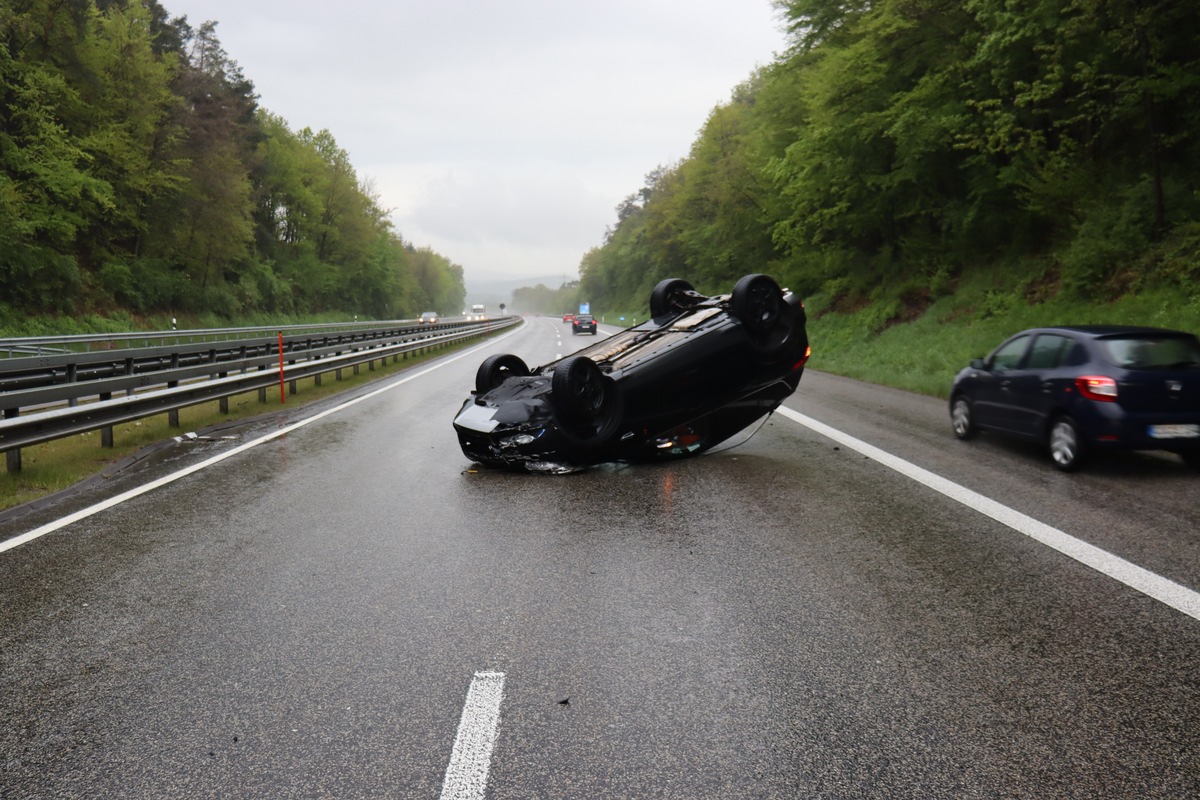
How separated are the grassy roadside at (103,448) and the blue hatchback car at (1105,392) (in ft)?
31.5

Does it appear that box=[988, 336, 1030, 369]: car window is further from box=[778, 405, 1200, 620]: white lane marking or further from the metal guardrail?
the metal guardrail

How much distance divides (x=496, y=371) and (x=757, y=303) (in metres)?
2.99

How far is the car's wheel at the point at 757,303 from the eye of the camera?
908 cm

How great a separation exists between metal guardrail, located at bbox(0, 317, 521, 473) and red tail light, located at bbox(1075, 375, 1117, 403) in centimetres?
992

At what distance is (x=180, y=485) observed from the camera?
26.3ft

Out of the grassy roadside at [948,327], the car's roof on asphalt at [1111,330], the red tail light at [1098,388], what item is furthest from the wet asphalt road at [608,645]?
the grassy roadside at [948,327]

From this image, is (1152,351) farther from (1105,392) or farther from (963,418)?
(963,418)

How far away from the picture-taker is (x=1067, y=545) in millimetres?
5672

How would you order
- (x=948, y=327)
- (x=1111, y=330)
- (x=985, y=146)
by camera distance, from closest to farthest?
(x=1111, y=330) < (x=985, y=146) < (x=948, y=327)

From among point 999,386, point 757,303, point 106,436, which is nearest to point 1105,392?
point 999,386

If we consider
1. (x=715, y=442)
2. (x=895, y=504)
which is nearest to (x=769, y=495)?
(x=895, y=504)

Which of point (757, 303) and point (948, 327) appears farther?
point (948, 327)

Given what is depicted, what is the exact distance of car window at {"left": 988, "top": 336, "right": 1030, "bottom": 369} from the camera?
9.44 metres

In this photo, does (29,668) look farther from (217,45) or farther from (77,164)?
(217,45)
